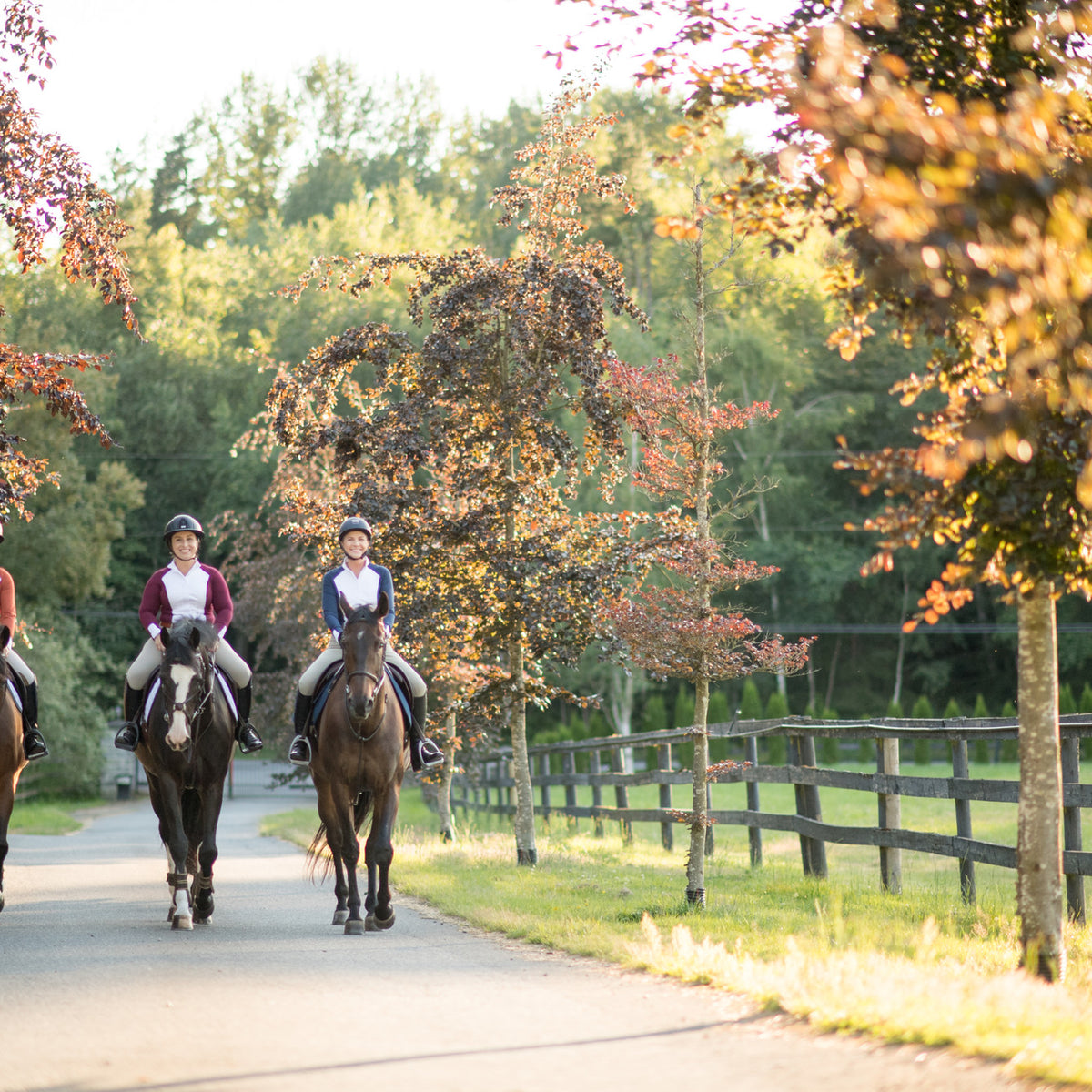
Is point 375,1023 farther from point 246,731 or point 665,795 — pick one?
point 665,795

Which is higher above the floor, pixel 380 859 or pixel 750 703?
pixel 380 859

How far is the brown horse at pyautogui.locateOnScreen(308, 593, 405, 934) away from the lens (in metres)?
10.1

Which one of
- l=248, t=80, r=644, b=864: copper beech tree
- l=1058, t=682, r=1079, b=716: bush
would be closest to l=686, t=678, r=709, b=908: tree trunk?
l=248, t=80, r=644, b=864: copper beech tree

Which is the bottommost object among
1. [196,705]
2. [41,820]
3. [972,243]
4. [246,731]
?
[41,820]

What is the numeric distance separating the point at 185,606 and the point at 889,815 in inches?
233

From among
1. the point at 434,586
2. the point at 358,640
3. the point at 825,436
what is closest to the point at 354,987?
the point at 358,640

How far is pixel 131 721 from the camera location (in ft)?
36.5

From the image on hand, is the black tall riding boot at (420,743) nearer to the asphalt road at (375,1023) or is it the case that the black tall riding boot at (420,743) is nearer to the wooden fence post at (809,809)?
the asphalt road at (375,1023)

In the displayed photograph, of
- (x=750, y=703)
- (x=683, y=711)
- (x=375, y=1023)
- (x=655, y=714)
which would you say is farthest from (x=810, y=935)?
(x=655, y=714)

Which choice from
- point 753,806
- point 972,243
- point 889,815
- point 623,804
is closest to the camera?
point 972,243

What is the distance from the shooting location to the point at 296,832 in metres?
23.2

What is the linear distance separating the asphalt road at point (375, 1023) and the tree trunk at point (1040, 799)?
1647 millimetres

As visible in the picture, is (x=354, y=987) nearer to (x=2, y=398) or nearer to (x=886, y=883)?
(x=886, y=883)

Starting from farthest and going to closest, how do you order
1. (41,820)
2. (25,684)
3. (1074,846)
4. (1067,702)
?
(1067,702), (41,820), (25,684), (1074,846)
